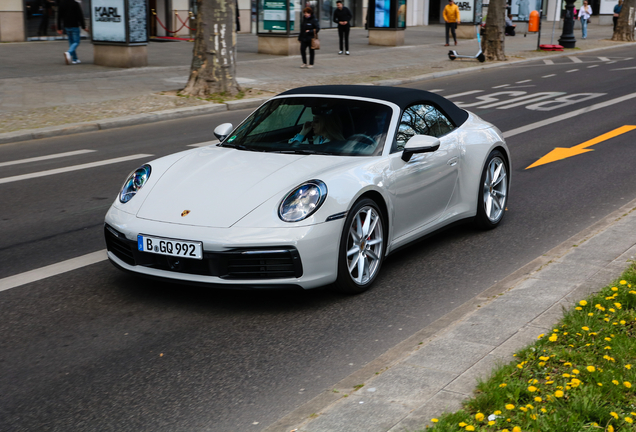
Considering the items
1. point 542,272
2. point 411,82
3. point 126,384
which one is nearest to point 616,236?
point 542,272

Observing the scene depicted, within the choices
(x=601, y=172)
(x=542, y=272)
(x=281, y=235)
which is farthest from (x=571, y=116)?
(x=281, y=235)

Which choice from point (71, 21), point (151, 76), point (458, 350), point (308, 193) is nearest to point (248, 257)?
point (308, 193)

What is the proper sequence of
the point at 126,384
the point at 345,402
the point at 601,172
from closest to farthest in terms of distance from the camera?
the point at 345,402, the point at 126,384, the point at 601,172

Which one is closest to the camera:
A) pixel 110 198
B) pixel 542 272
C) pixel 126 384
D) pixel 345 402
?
pixel 345 402

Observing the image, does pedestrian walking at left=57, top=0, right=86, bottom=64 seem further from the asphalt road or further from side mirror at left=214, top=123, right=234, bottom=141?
side mirror at left=214, top=123, right=234, bottom=141

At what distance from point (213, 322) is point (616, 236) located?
138 inches

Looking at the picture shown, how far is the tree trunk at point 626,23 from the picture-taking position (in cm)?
4003

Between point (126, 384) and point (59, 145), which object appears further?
point (59, 145)

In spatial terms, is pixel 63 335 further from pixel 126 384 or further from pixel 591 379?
pixel 591 379

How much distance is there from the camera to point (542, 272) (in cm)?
544

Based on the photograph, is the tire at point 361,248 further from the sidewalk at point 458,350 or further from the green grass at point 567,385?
the green grass at point 567,385

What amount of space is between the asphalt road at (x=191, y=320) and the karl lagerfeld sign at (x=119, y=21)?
11.9 m

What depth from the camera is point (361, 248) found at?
17.4 feet

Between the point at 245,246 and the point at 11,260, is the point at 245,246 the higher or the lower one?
the higher one
